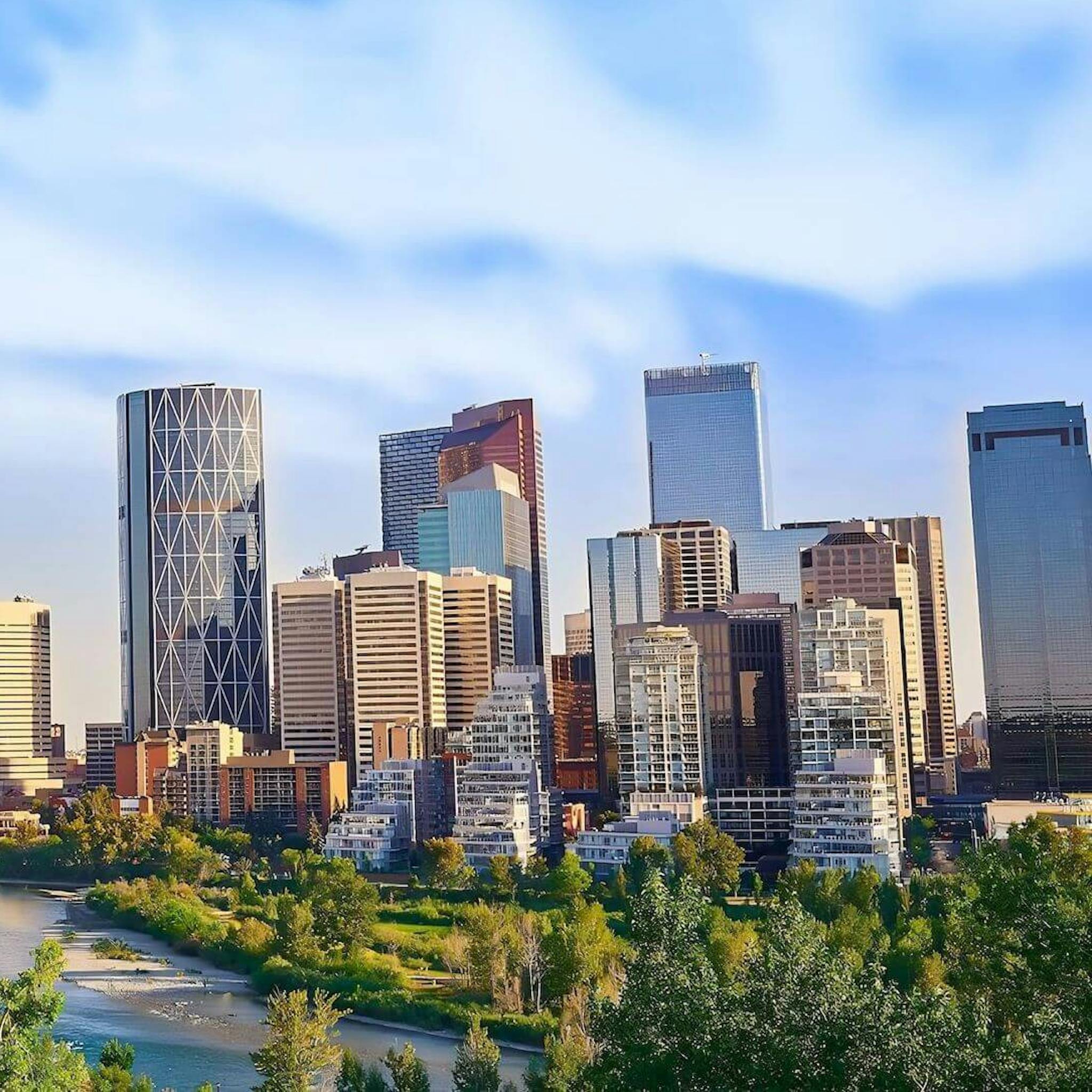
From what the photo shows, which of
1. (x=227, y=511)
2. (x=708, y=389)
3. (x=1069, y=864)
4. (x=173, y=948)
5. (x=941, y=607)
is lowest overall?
(x=173, y=948)

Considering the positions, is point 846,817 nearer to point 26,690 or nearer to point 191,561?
point 191,561

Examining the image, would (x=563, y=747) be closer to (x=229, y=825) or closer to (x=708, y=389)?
(x=229, y=825)

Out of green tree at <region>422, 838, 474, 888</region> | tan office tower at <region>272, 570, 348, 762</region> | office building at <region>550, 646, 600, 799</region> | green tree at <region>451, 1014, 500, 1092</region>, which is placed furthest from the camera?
tan office tower at <region>272, 570, 348, 762</region>

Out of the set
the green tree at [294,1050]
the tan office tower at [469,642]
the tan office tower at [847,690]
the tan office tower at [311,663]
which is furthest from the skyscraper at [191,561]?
the green tree at [294,1050]

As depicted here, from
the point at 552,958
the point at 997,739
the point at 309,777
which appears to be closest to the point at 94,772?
the point at 309,777

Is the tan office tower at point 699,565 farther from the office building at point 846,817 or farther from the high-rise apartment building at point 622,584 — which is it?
the office building at point 846,817

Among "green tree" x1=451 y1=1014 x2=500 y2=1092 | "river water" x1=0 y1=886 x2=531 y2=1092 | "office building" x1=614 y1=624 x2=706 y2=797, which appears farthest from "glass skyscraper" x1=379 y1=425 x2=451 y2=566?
"green tree" x1=451 y1=1014 x2=500 y2=1092

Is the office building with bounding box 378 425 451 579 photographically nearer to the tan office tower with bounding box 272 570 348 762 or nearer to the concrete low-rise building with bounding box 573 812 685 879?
the tan office tower with bounding box 272 570 348 762
